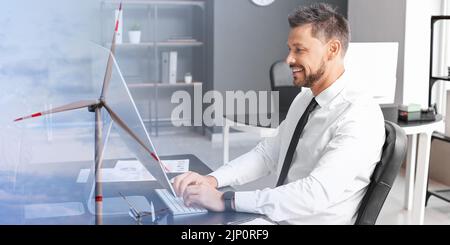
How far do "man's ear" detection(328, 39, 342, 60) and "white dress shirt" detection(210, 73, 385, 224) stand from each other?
6 centimetres

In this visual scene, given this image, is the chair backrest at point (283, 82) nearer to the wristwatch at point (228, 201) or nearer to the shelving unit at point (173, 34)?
the shelving unit at point (173, 34)

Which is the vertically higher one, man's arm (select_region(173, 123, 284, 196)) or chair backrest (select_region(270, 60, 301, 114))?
chair backrest (select_region(270, 60, 301, 114))

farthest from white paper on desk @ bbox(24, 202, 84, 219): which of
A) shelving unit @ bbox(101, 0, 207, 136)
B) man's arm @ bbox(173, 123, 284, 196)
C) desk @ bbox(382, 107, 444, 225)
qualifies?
shelving unit @ bbox(101, 0, 207, 136)

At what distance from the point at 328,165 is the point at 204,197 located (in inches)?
6.1

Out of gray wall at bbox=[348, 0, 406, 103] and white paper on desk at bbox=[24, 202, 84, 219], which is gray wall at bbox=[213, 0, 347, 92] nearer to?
gray wall at bbox=[348, 0, 406, 103]

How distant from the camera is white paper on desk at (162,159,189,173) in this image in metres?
0.81

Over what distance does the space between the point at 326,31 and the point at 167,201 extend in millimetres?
273

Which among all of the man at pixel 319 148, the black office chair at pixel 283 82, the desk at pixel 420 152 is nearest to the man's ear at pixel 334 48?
the man at pixel 319 148

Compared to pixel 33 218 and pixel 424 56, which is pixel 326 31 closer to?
pixel 33 218

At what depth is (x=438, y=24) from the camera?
93.3 inches

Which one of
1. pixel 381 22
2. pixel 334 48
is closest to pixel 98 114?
pixel 334 48

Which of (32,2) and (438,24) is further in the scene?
(438,24)

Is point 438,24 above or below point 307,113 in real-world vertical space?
above
